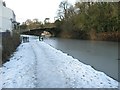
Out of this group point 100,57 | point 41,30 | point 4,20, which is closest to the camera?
point 100,57

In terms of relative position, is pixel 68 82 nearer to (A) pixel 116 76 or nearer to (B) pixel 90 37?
(A) pixel 116 76

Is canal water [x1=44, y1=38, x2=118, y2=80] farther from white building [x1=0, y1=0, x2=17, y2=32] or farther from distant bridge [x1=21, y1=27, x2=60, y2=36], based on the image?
distant bridge [x1=21, y1=27, x2=60, y2=36]

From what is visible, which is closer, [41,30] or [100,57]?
[100,57]

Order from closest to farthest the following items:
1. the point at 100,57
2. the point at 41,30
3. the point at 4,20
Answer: the point at 100,57, the point at 4,20, the point at 41,30

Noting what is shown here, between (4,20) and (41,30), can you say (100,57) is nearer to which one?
(4,20)

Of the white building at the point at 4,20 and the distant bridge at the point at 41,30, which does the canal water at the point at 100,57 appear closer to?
the white building at the point at 4,20

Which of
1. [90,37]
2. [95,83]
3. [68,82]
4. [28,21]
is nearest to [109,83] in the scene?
[95,83]

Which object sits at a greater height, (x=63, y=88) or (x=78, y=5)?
(x=78, y=5)

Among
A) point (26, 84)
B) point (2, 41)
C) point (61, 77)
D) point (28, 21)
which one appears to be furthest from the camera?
point (28, 21)

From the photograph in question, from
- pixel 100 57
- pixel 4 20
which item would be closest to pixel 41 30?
pixel 4 20

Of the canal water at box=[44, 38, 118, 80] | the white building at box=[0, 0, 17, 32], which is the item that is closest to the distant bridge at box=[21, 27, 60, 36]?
the white building at box=[0, 0, 17, 32]

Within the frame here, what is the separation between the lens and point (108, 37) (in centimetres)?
5725

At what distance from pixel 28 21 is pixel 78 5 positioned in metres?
58.5

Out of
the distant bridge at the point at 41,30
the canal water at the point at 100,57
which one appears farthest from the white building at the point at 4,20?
the distant bridge at the point at 41,30
